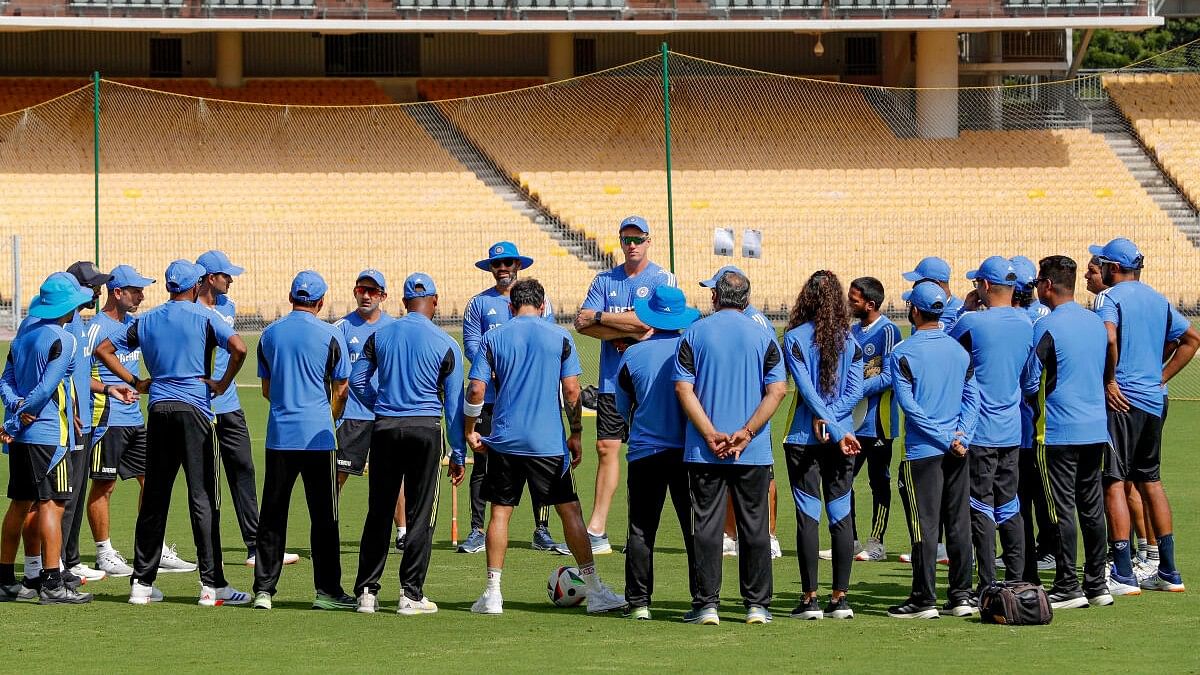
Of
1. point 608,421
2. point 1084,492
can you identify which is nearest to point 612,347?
point 608,421

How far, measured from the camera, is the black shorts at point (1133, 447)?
934cm

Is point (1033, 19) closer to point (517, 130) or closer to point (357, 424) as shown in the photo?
point (517, 130)

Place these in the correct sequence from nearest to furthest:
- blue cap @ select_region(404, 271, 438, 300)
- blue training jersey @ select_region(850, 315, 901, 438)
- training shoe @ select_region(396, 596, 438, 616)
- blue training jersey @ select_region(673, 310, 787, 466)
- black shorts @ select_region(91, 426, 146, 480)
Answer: blue training jersey @ select_region(673, 310, 787, 466) → training shoe @ select_region(396, 596, 438, 616) → blue cap @ select_region(404, 271, 438, 300) → blue training jersey @ select_region(850, 315, 901, 438) → black shorts @ select_region(91, 426, 146, 480)

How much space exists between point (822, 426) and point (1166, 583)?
2.33 m

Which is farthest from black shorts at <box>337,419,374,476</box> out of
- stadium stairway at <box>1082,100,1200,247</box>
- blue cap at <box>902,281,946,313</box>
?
stadium stairway at <box>1082,100,1200,247</box>

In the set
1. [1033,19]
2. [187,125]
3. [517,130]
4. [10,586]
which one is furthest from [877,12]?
[10,586]

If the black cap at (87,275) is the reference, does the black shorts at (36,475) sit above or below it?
below

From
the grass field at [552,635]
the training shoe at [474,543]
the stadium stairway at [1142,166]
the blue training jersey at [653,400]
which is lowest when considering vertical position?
the grass field at [552,635]

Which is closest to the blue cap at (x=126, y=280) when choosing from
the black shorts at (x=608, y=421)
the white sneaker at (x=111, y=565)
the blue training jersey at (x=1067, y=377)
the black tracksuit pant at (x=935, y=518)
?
the white sneaker at (x=111, y=565)

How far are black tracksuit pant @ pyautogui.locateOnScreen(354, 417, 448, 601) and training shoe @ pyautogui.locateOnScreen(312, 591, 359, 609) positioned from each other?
0.12 metres

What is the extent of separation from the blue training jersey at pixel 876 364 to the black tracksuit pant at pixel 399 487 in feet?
8.02

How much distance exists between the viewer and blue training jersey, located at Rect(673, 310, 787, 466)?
326 inches

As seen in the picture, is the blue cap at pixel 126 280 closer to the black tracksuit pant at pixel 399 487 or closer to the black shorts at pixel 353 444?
the black shorts at pixel 353 444

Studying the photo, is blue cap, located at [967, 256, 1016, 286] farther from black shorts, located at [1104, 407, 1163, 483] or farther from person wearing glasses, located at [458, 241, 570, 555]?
person wearing glasses, located at [458, 241, 570, 555]
